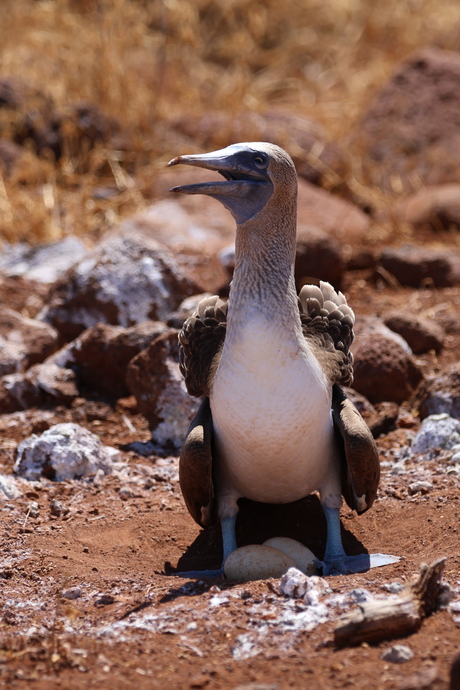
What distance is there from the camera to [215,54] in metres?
15.5

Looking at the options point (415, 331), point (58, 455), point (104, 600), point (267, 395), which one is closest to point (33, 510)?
point (58, 455)

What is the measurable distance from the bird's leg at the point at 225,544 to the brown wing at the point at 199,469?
0.30ft

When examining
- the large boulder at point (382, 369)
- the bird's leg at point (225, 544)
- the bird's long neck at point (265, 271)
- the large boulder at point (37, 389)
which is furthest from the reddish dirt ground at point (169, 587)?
the bird's long neck at point (265, 271)

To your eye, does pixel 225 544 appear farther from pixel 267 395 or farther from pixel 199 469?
pixel 267 395

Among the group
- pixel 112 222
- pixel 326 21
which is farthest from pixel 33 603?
pixel 326 21

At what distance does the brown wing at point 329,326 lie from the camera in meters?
4.66

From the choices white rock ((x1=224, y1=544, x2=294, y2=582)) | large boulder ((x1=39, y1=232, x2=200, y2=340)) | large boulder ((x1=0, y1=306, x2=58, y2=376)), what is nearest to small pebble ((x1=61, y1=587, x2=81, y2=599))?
white rock ((x1=224, y1=544, x2=294, y2=582))

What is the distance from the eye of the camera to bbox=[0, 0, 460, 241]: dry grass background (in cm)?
1009

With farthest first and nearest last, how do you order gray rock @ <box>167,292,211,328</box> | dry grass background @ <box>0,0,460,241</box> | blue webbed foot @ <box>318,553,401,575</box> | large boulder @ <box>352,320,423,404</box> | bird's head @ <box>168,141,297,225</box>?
dry grass background @ <box>0,0,460,241</box>, gray rock @ <box>167,292,211,328</box>, large boulder @ <box>352,320,423,404</box>, blue webbed foot @ <box>318,553,401,575</box>, bird's head @ <box>168,141,297,225</box>

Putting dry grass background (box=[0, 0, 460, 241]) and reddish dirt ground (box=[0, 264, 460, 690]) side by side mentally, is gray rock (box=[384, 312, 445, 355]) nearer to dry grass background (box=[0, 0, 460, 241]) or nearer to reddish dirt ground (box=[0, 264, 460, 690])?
reddish dirt ground (box=[0, 264, 460, 690])

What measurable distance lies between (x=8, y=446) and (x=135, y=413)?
995mm

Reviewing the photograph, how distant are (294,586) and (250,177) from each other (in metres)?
1.83

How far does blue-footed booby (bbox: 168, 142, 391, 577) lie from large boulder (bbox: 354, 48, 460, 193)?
6913 mm

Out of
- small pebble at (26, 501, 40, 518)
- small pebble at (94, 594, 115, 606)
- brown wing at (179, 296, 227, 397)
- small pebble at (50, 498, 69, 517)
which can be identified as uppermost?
brown wing at (179, 296, 227, 397)
